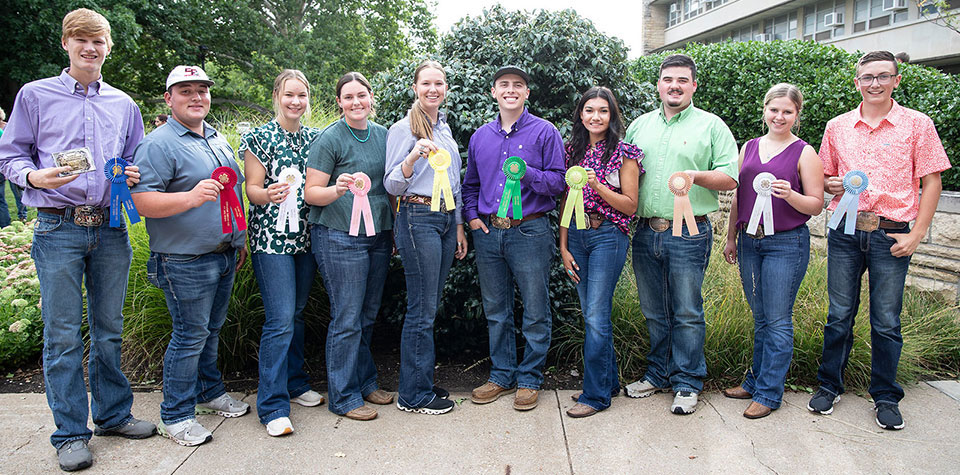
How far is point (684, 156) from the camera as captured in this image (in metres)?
3.47

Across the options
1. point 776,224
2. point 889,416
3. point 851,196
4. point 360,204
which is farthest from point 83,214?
point 889,416

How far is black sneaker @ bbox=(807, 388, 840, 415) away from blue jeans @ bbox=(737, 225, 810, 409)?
17 cm

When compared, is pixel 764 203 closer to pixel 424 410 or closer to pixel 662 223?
pixel 662 223

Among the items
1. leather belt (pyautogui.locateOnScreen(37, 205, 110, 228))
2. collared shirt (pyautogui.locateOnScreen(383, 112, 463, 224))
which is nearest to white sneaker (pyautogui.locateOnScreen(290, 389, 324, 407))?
collared shirt (pyautogui.locateOnScreen(383, 112, 463, 224))

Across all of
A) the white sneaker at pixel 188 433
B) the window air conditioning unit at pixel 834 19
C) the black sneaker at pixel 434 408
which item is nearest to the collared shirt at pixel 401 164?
the black sneaker at pixel 434 408

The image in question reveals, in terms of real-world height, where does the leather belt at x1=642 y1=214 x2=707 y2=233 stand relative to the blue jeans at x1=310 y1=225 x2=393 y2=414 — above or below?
above

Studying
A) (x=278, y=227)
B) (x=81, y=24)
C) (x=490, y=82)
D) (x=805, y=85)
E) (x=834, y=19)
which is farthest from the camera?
(x=834, y=19)

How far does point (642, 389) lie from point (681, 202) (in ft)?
4.05

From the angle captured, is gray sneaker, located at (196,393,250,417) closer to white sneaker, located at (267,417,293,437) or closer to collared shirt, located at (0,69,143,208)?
white sneaker, located at (267,417,293,437)

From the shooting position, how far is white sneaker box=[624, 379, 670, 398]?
3.85 m

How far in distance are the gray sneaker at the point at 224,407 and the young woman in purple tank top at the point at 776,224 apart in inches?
114

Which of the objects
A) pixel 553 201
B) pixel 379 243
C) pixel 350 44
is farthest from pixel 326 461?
pixel 350 44

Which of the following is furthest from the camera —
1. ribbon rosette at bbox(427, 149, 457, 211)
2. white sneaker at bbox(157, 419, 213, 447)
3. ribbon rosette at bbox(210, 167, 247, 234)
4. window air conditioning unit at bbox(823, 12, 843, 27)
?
window air conditioning unit at bbox(823, 12, 843, 27)

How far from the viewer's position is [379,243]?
141 inches
